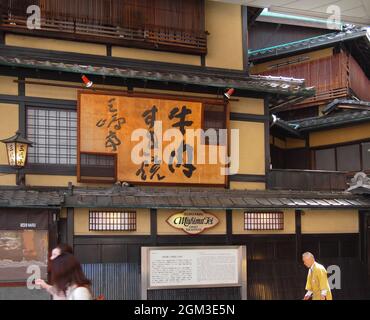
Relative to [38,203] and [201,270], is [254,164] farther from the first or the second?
[38,203]

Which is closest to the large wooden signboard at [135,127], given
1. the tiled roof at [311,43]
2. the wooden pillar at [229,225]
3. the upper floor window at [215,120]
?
the upper floor window at [215,120]

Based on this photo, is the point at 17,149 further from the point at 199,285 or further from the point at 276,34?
the point at 276,34

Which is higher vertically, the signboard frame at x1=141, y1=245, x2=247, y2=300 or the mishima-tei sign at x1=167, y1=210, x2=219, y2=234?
the mishima-tei sign at x1=167, y1=210, x2=219, y2=234

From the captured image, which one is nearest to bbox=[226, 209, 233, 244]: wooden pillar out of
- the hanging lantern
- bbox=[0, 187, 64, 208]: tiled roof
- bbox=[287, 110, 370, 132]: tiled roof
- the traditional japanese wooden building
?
the traditional japanese wooden building

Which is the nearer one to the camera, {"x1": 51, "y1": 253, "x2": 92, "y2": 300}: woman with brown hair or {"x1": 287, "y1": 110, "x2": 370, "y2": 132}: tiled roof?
{"x1": 51, "y1": 253, "x2": 92, "y2": 300}: woman with brown hair

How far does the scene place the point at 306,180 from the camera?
15961 millimetres

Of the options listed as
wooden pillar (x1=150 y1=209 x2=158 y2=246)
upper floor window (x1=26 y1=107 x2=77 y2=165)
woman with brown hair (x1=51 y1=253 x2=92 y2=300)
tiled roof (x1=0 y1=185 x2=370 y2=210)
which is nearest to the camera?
woman with brown hair (x1=51 y1=253 x2=92 y2=300)

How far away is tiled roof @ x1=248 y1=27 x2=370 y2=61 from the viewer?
22.3m

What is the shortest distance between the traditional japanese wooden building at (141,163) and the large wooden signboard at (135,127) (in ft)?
0.09

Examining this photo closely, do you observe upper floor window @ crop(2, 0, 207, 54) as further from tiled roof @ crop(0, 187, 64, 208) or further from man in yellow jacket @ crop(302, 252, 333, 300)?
man in yellow jacket @ crop(302, 252, 333, 300)

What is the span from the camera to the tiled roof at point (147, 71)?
1271 centimetres

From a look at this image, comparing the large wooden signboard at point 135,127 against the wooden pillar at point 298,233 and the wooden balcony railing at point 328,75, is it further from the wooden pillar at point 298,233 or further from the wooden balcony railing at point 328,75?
the wooden balcony railing at point 328,75

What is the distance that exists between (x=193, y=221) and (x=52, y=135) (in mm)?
4198

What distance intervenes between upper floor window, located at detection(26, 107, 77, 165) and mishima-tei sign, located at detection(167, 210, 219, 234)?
9.70ft
